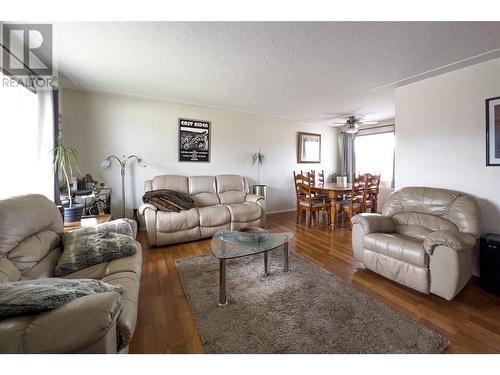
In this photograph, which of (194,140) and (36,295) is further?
(194,140)

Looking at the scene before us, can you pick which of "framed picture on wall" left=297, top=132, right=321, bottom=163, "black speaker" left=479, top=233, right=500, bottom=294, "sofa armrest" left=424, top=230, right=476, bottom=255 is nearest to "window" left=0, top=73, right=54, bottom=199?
"sofa armrest" left=424, top=230, right=476, bottom=255

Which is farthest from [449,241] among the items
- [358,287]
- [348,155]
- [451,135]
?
[348,155]

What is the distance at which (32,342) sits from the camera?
2.36 feet

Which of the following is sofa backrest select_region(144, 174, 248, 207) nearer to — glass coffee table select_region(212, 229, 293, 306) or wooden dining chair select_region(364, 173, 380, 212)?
glass coffee table select_region(212, 229, 293, 306)

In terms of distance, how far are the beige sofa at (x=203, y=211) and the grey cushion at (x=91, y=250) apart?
4.02 ft

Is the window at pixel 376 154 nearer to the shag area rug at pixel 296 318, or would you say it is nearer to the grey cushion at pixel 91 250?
the shag area rug at pixel 296 318

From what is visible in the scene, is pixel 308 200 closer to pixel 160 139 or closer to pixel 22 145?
pixel 160 139

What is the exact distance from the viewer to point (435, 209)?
2230 millimetres

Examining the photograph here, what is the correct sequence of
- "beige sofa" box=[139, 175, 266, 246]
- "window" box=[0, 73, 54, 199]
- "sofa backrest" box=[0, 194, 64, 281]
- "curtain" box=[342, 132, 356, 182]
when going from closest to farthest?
1. "sofa backrest" box=[0, 194, 64, 281]
2. "window" box=[0, 73, 54, 199]
3. "beige sofa" box=[139, 175, 266, 246]
4. "curtain" box=[342, 132, 356, 182]

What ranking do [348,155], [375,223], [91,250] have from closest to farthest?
[91,250] → [375,223] → [348,155]

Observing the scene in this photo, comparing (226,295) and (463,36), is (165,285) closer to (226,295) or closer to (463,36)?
(226,295)

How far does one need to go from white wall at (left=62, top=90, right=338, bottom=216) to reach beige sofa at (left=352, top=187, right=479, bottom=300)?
2797 millimetres

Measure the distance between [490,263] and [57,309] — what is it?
3130 mm

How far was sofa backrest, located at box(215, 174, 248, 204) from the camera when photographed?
3892 millimetres
